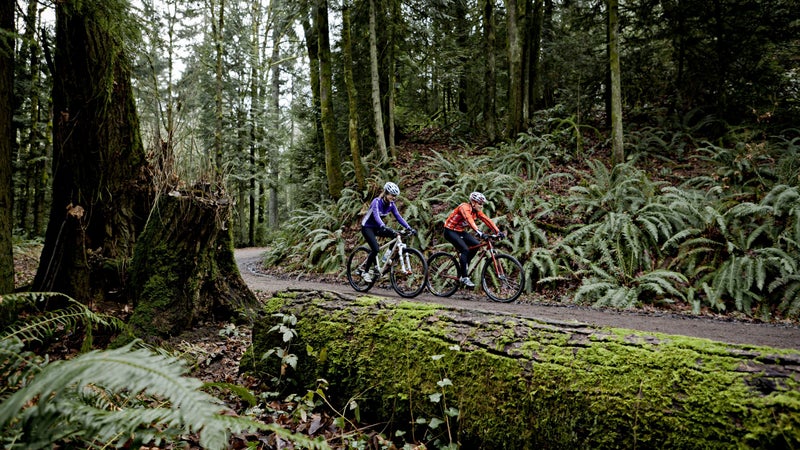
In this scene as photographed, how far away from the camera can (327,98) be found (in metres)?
14.7

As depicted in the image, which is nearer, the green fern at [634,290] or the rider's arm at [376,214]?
the green fern at [634,290]

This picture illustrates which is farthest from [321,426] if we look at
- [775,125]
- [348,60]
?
[775,125]

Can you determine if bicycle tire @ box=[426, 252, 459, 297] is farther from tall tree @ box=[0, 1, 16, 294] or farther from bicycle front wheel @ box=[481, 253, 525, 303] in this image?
tall tree @ box=[0, 1, 16, 294]

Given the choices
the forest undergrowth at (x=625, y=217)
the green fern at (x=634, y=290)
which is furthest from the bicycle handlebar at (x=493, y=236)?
the green fern at (x=634, y=290)

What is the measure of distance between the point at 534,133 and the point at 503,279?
9.93 meters

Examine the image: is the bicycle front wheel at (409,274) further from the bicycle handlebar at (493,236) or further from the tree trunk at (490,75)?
the tree trunk at (490,75)

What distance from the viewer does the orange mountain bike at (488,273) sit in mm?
8359

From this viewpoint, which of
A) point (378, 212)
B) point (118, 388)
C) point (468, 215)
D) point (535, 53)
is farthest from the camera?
point (535, 53)

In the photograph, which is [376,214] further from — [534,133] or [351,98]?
[534,133]

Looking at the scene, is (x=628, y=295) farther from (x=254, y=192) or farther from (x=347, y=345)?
(x=254, y=192)

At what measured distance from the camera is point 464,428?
2.56 m

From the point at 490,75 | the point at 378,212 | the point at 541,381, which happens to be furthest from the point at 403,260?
the point at 490,75

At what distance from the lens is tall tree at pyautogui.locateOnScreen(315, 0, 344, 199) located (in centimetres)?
1435

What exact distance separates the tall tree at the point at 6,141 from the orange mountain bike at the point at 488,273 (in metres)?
6.69
